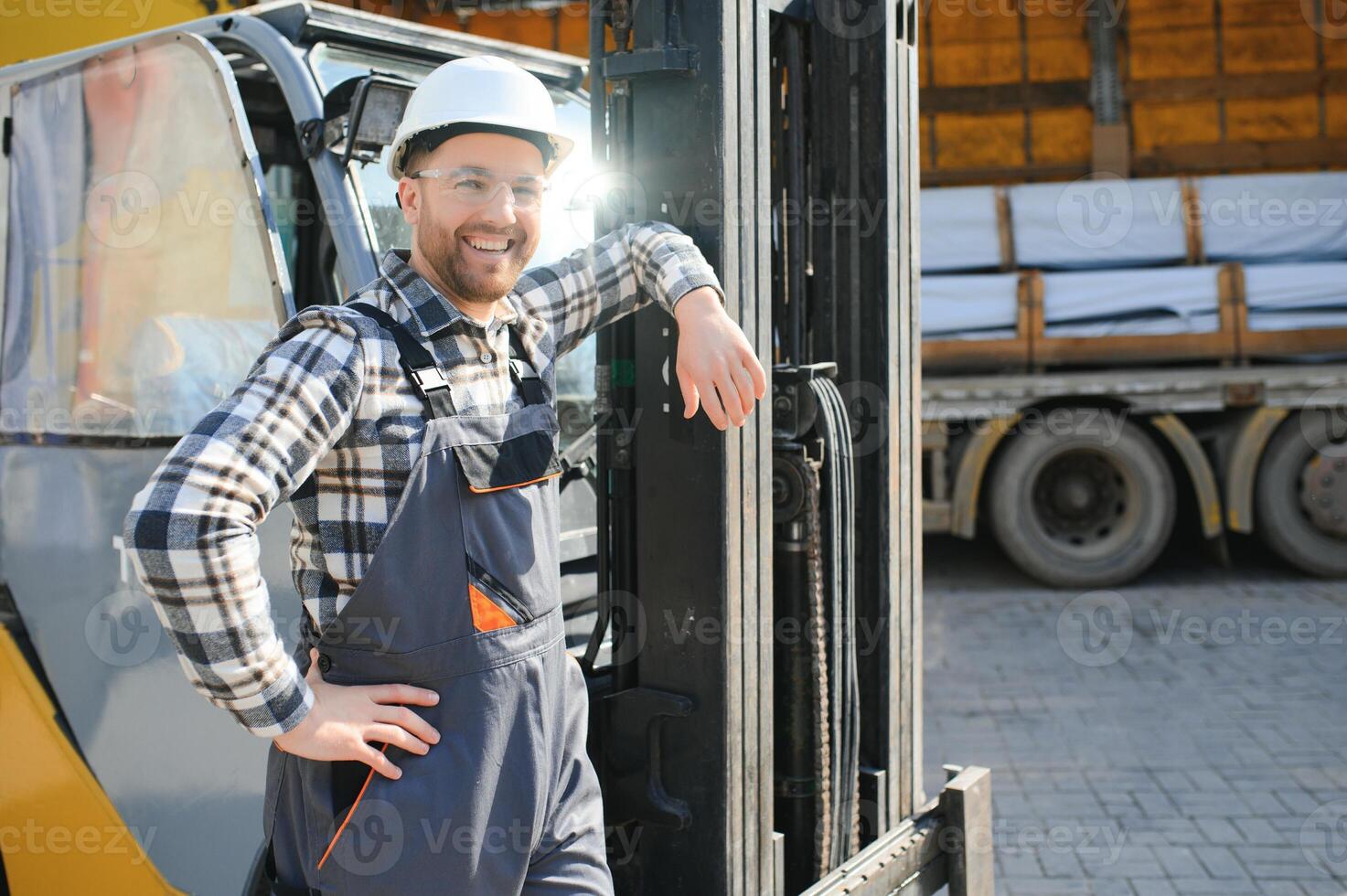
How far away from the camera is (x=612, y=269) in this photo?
2180mm

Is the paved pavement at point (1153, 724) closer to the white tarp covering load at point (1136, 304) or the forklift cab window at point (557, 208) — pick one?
the white tarp covering load at point (1136, 304)

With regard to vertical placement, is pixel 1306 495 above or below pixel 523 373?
below

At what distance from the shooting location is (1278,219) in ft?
27.2

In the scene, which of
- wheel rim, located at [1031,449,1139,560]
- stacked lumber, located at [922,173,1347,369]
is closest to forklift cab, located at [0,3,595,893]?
stacked lumber, located at [922,173,1347,369]

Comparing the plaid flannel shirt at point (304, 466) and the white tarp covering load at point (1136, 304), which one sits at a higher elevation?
the white tarp covering load at point (1136, 304)

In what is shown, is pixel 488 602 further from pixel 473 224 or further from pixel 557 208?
pixel 557 208

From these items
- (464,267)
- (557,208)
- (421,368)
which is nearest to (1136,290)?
(557,208)

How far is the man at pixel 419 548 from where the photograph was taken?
61.3 inches

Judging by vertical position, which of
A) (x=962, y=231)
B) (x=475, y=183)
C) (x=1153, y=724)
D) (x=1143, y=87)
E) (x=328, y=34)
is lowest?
(x=1153, y=724)

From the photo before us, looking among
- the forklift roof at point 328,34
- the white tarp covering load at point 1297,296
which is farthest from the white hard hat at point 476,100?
the white tarp covering load at point 1297,296

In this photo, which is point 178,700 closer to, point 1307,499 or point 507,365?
point 507,365

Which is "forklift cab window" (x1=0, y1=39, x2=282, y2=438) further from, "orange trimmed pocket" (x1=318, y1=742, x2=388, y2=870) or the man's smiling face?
"orange trimmed pocket" (x1=318, y1=742, x2=388, y2=870)

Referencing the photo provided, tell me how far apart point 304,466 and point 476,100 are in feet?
1.99

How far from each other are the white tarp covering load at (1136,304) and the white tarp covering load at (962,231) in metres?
0.47
